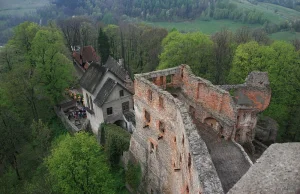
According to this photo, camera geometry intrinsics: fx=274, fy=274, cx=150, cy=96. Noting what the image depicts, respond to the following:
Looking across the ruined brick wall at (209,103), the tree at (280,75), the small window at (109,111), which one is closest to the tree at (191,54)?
the tree at (280,75)

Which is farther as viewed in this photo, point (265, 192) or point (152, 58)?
point (152, 58)

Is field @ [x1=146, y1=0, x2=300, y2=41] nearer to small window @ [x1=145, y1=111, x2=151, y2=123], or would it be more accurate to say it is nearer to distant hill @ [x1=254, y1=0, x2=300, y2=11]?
distant hill @ [x1=254, y1=0, x2=300, y2=11]

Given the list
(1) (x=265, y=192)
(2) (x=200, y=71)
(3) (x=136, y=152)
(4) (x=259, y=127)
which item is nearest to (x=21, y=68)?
(3) (x=136, y=152)

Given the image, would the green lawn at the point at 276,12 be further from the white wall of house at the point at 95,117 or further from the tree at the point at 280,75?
the white wall of house at the point at 95,117

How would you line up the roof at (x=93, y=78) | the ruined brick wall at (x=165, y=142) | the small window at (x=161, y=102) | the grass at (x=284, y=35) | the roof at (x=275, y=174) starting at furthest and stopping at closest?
the grass at (x=284, y=35), the roof at (x=93, y=78), the small window at (x=161, y=102), the ruined brick wall at (x=165, y=142), the roof at (x=275, y=174)

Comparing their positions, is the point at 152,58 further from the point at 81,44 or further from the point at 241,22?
the point at 241,22

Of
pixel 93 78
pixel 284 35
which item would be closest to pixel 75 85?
pixel 93 78

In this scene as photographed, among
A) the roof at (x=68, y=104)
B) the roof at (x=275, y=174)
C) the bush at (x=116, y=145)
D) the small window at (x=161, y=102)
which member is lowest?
the roof at (x=68, y=104)
